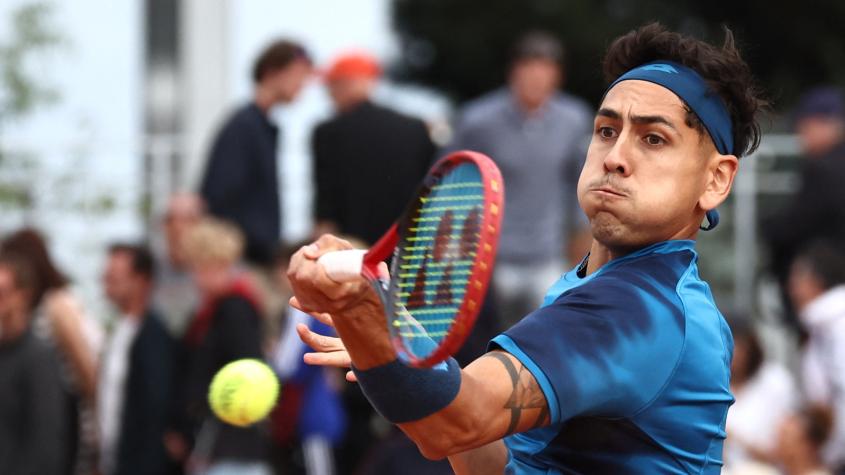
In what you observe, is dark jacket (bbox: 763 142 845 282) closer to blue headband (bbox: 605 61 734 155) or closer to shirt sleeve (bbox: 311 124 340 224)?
shirt sleeve (bbox: 311 124 340 224)

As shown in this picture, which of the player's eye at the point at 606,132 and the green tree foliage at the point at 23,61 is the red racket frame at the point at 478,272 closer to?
the player's eye at the point at 606,132

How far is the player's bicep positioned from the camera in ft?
8.96

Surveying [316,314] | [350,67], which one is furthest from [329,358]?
[350,67]

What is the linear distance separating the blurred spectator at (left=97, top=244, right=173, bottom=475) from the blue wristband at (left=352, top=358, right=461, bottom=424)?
17.2 feet

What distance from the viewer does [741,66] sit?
128 inches

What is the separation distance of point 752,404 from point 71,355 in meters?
3.62

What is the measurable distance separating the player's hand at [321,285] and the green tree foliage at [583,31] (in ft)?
56.3

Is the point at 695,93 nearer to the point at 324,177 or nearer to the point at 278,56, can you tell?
the point at 324,177

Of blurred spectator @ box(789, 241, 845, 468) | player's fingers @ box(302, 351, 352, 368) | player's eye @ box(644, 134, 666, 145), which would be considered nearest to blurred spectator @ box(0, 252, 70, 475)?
blurred spectator @ box(789, 241, 845, 468)

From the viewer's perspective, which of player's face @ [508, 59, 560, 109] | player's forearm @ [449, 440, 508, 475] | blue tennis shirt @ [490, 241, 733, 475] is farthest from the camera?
player's face @ [508, 59, 560, 109]

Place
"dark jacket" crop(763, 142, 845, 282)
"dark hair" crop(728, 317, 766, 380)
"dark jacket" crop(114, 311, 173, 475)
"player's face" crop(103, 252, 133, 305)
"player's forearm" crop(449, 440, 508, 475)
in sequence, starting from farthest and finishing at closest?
"dark jacket" crop(763, 142, 845, 282)
"player's face" crop(103, 252, 133, 305)
"dark hair" crop(728, 317, 766, 380)
"dark jacket" crop(114, 311, 173, 475)
"player's forearm" crop(449, 440, 508, 475)

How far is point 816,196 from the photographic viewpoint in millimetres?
9031

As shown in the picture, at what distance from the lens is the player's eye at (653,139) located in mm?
3121

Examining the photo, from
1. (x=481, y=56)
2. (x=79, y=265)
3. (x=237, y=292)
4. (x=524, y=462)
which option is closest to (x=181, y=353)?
(x=237, y=292)
